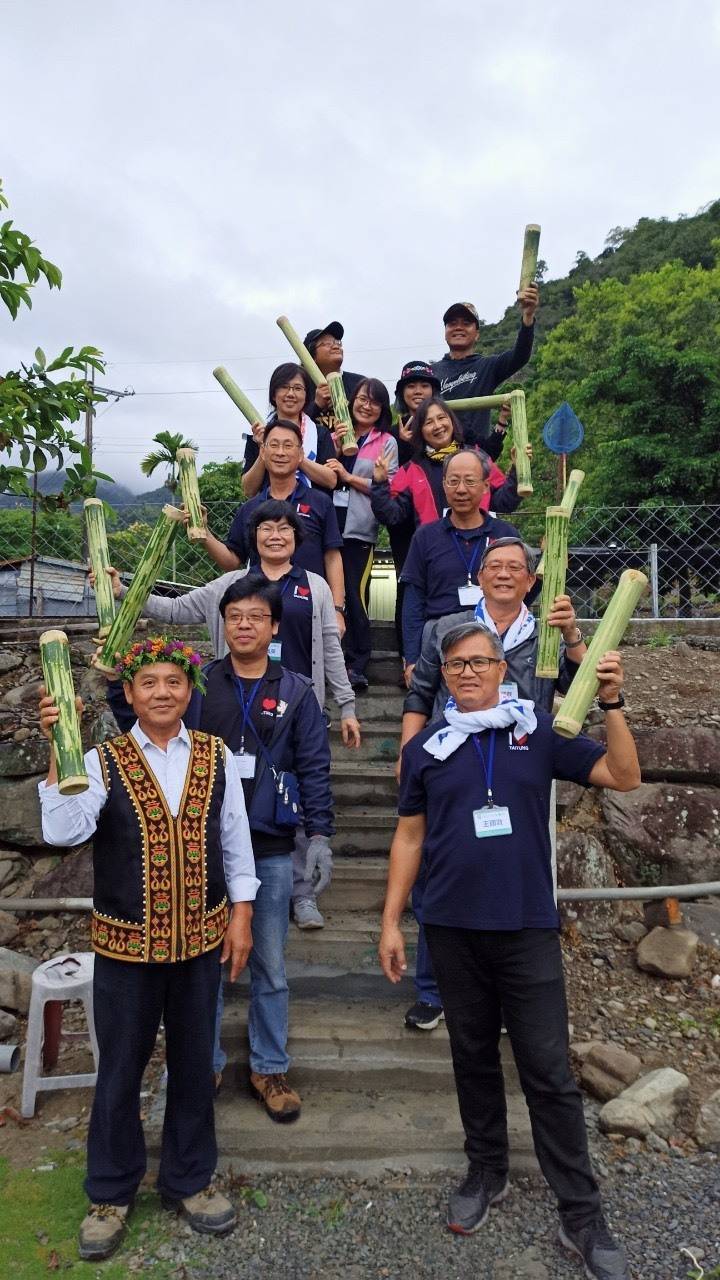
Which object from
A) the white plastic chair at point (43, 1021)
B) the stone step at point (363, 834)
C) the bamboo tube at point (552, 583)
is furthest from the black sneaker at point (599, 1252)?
the stone step at point (363, 834)

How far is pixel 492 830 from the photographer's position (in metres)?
2.73

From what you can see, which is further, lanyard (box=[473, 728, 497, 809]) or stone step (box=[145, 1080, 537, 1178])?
stone step (box=[145, 1080, 537, 1178])

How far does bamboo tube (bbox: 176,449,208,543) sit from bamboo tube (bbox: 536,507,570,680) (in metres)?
1.65

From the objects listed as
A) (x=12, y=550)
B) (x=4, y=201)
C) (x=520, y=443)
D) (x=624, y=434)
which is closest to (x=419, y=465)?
(x=520, y=443)

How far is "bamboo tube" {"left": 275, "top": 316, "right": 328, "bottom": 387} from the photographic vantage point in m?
5.56

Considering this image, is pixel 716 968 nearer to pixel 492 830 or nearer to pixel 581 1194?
pixel 581 1194

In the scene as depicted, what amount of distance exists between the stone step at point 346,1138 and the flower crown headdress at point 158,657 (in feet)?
6.04

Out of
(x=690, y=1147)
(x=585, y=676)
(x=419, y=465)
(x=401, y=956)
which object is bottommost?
(x=690, y=1147)

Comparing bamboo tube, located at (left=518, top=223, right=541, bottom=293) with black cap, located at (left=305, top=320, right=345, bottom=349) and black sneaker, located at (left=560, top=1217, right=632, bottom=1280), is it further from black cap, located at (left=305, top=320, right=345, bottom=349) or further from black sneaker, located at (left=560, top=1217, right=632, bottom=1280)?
black sneaker, located at (left=560, top=1217, right=632, bottom=1280)

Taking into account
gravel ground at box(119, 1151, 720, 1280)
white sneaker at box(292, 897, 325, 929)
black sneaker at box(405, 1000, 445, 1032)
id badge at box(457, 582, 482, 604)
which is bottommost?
gravel ground at box(119, 1151, 720, 1280)

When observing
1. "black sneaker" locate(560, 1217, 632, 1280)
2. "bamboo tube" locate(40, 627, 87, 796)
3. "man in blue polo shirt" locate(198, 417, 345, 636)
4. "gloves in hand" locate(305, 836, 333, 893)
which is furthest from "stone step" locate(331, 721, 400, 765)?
"black sneaker" locate(560, 1217, 632, 1280)

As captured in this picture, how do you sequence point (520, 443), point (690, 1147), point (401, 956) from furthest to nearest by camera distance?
point (520, 443)
point (690, 1147)
point (401, 956)

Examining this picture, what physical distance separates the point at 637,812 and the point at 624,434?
13.4m

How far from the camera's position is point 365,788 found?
17.0ft
